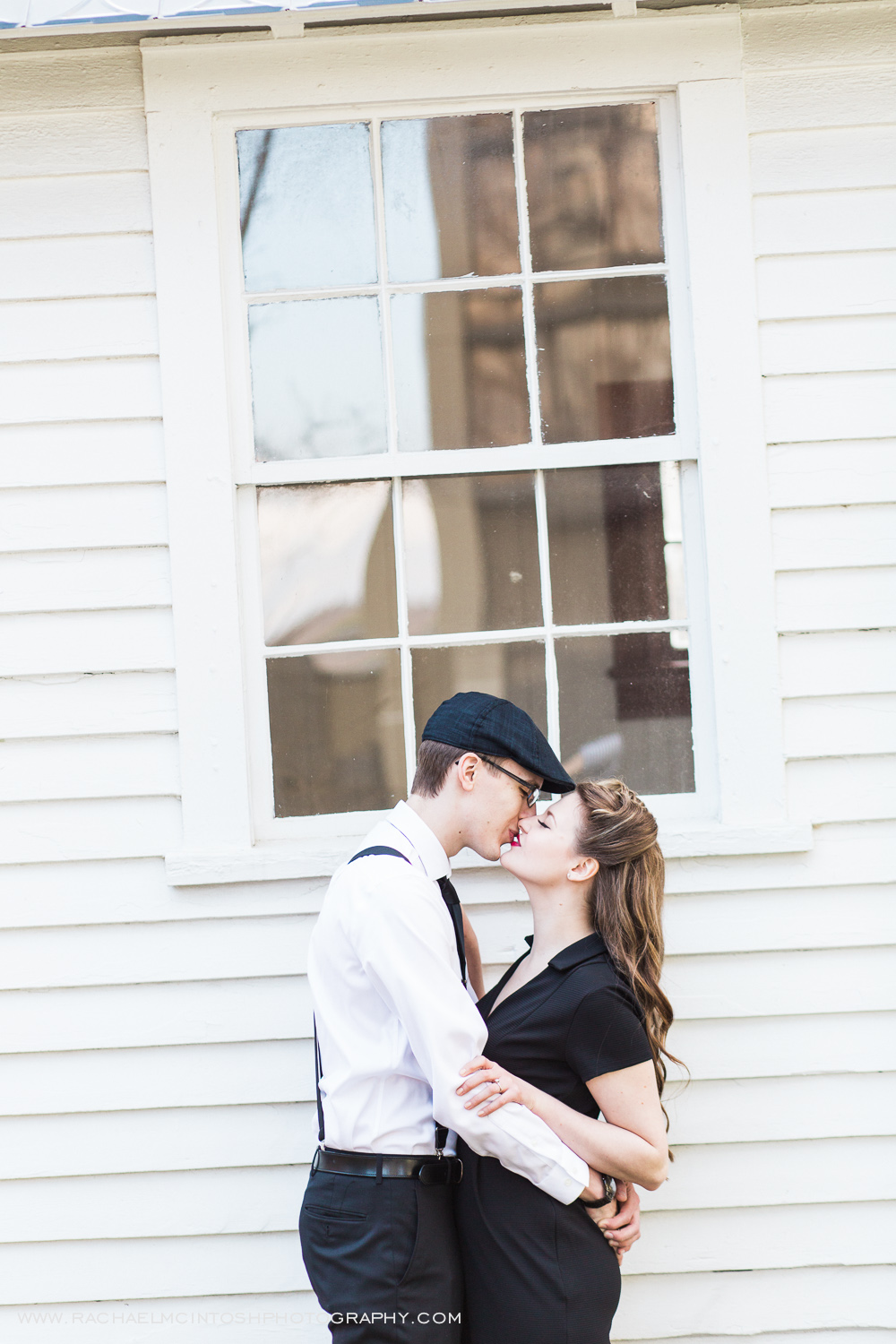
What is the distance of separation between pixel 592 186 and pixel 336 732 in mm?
1706

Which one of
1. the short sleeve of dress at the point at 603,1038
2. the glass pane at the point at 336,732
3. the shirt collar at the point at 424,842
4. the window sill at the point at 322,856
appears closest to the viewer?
the short sleeve of dress at the point at 603,1038

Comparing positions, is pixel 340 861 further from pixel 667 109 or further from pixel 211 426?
pixel 667 109

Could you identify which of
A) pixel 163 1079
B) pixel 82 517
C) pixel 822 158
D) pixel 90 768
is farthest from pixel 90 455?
pixel 822 158

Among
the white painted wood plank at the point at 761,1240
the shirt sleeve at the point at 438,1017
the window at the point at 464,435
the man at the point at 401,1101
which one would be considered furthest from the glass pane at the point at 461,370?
the white painted wood plank at the point at 761,1240

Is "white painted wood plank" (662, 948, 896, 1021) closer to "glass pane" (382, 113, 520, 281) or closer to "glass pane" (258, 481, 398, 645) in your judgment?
"glass pane" (258, 481, 398, 645)

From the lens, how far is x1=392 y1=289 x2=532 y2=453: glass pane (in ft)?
9.30

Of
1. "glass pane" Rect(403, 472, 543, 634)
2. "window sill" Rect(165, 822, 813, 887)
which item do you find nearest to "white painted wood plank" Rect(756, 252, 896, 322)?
"glass pane" Rect(403, 472, 543, 634)

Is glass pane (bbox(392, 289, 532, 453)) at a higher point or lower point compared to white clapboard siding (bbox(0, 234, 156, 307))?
lower

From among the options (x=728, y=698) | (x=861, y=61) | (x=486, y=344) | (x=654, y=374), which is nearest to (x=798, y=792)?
(x=728, y=698)

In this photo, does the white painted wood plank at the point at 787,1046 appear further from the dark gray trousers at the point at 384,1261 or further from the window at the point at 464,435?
the dark gray trousers at the point at 384,1261

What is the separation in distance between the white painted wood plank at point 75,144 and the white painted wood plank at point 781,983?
2664 mm

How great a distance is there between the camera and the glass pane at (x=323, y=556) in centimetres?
283

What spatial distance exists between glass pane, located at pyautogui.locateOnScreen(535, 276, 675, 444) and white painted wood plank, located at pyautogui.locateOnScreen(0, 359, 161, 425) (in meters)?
1.10

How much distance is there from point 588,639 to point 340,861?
3.02 feet
